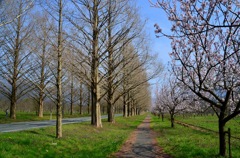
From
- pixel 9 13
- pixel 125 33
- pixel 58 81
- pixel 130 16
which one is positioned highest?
pixel 130 16

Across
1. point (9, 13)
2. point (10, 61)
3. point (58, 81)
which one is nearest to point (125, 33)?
point (58, 81)

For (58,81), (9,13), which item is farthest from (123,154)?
(9,13)

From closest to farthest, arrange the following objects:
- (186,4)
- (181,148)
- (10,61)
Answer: (186,4), (181,148), (10,61)

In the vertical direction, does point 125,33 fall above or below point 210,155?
above

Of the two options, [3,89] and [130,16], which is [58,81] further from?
[3,89]

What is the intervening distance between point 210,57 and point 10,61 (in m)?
22.1

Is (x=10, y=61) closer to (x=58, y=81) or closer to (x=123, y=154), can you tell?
(x=58, y=81)

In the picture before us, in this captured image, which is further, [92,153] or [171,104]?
[171,104]

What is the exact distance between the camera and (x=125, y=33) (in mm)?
18484

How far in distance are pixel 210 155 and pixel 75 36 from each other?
1157 centimetres

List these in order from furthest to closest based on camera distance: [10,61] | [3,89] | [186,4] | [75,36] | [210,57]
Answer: [3,89], [10,61], [75,36], [210,57], [186,4]

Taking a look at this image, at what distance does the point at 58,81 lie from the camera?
12.1m

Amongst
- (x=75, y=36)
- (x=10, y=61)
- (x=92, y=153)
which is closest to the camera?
(x=92, y=153)

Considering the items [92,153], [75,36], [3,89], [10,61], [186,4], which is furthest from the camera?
[3,89]
